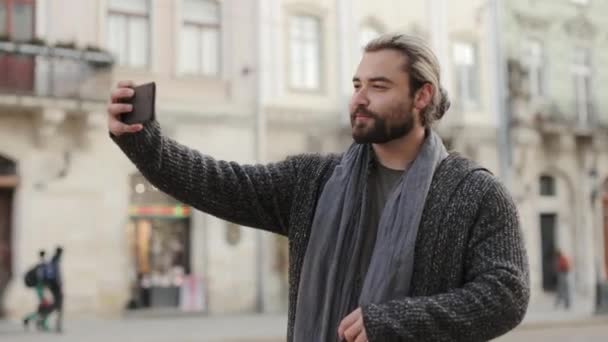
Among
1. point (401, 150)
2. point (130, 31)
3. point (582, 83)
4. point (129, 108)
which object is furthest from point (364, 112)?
point (582, 83)

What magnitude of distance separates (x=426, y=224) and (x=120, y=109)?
2.86 feet

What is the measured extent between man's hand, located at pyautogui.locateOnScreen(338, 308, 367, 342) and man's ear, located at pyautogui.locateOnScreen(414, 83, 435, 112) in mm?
633

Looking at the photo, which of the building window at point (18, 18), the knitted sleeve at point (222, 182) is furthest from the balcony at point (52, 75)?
the knitted sleeve at point (222, 182)

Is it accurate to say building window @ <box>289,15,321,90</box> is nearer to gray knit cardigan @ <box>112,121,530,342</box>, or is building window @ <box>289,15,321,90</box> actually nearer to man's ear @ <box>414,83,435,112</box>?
gray knit cardigan @ <box>112,121,530,342</box>

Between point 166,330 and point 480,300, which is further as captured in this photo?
point 166,330

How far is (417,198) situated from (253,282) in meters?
17.8

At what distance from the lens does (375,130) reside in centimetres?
234

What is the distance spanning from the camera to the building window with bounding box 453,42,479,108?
23922 millimetres

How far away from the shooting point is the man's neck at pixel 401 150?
7.94ft

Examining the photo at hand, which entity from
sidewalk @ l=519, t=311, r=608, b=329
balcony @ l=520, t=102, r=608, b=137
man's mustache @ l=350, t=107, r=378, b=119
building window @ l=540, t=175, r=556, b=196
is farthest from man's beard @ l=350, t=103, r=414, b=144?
building window @ l=540, t=175, r=556, b=196

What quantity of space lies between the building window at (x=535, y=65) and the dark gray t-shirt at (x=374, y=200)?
926 inches

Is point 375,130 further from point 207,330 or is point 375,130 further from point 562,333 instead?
point 562,333

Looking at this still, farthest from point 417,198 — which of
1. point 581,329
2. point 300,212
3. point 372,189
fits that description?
point 581,329

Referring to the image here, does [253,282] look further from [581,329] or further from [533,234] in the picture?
[533,234]
